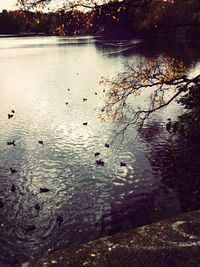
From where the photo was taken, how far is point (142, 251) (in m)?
8.83

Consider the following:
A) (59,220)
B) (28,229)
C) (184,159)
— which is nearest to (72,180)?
(59,220)

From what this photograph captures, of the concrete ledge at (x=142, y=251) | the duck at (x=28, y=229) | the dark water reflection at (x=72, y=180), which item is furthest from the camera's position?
the dark water reflection at (x=72, y=180)

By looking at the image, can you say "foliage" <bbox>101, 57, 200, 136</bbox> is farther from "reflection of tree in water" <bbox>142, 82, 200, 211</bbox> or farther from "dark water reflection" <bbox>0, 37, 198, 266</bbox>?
"reflection of tree in water" <bbox>142, 82, 200, 211</bbox>

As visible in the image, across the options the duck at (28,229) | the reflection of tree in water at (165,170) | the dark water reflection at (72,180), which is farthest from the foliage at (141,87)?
the duck at (28,229)

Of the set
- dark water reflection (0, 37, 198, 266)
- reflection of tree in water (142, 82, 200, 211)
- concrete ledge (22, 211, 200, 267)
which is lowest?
dark water reflection (0, 37, 198, 266)

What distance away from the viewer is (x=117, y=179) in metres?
16.9

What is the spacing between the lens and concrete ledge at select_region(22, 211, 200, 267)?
27.6ft

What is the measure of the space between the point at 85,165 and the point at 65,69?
126 ft

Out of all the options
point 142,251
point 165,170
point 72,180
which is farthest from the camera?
point 165,170

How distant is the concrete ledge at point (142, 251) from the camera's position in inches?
331

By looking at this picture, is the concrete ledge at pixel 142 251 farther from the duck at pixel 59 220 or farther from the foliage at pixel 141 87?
the foliage at pixel 141 87

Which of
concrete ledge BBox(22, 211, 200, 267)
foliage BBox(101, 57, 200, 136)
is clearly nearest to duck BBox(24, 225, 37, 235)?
concrete ledge BBox(22, 211, 200, 267)

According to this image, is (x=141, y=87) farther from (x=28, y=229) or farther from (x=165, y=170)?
(x=28, y=229)

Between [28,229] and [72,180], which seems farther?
[72,180]
